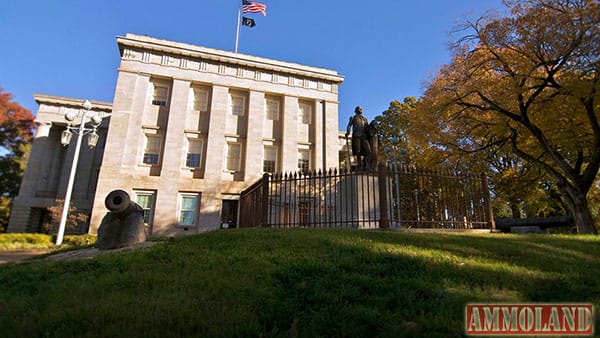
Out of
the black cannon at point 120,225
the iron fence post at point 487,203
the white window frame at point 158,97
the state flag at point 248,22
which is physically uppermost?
the state flag at point 248,22

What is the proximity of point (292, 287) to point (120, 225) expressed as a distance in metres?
6.71

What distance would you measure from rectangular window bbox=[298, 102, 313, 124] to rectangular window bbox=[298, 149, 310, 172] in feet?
8.21

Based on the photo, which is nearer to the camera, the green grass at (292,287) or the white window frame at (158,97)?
the green grass at (292,287)

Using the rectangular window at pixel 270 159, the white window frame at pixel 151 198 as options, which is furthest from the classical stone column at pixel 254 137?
the white window frame at pixel 151 198

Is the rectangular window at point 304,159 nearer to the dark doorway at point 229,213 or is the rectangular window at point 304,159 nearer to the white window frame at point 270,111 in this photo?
the white window frame at point 270,111

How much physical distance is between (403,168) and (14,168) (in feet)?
122

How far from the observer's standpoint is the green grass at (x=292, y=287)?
344cm

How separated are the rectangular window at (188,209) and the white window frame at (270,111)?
829 centimetres

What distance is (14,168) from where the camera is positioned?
1278 inches

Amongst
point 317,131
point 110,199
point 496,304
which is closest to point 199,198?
point 317,131

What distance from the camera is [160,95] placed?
24.9 meters

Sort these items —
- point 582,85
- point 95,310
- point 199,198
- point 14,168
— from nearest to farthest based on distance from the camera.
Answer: point 95,310, point 582,85, point 199,198, point 14,168

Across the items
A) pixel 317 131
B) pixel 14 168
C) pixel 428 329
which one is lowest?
pixel 428 329

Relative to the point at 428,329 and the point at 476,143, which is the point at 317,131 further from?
the point at 428,329
